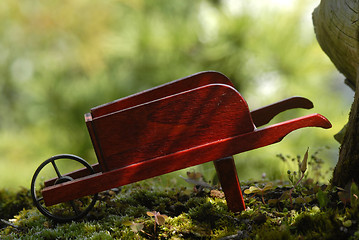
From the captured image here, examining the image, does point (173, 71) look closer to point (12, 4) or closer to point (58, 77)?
point (58, 77)

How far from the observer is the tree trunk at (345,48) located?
1700mm

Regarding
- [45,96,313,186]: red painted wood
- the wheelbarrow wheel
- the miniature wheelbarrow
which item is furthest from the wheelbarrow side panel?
[45,96,313,186]: red painted wood

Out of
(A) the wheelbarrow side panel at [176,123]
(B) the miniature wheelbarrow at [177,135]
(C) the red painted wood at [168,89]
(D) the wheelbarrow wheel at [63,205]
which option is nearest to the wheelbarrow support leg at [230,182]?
(B) the miniature wheelbarrow at [177,135]

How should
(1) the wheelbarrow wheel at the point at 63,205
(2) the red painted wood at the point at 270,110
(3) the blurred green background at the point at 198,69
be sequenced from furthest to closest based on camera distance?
(3) the blurred green background at the point at 198,69 → (2) the red painted wood at the point at 270,110 → (1) the wheelbarrow wheel at the point at 63,205

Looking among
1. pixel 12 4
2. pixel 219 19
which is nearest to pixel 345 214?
pixel 219 19

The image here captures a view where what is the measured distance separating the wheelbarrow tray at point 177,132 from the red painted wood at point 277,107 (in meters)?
0.38

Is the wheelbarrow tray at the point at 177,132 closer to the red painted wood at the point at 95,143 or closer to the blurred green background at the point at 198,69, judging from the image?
the red painted wood at the point at 95,143

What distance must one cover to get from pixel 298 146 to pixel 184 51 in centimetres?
196

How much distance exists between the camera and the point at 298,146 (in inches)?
182

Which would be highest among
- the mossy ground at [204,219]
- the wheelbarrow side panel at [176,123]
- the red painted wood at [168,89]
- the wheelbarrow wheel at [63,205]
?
the red painted wood at [168,89]

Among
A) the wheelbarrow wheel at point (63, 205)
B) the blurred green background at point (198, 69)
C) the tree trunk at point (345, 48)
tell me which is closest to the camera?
the tree trunk at point (345, 48)

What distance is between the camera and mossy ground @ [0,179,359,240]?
1536mm

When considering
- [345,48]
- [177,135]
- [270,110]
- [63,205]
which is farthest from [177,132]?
[345,48]

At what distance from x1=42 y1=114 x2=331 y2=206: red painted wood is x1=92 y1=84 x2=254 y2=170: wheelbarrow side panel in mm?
31
